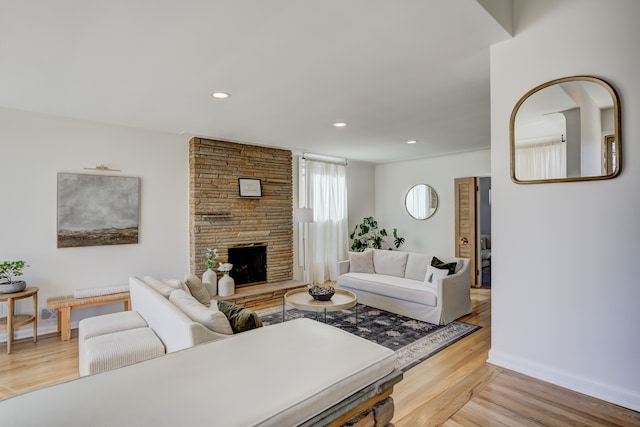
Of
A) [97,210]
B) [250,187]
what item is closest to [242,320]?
[97,210]

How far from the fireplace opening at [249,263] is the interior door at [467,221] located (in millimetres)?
3550

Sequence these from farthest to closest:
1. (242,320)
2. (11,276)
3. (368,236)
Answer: (368,236), (11,276), (242,320)

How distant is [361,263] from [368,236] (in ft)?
6.55

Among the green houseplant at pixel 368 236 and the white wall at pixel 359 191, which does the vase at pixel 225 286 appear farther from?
the white wall at pixel 359 191

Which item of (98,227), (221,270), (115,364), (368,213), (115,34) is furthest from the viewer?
(368,213)

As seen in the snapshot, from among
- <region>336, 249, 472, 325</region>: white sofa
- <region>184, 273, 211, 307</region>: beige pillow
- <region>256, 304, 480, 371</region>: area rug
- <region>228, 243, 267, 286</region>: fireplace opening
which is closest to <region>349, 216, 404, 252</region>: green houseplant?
<region>336, 249, 472, 325</region>: white sofa

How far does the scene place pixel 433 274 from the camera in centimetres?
417

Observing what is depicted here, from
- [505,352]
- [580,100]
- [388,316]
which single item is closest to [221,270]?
[388,316]

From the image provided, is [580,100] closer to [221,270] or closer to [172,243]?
[221,270]

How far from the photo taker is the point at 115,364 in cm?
224

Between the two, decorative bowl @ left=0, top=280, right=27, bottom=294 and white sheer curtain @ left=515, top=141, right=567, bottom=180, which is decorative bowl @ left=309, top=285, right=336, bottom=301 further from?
decorative bowl @ left=0, top=280, right=27, bottom=294

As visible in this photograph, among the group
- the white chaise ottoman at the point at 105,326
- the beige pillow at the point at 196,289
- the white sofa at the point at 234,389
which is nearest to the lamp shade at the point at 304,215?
the beige pillow at the point at 196,289

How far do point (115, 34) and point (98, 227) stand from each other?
2.76 metres

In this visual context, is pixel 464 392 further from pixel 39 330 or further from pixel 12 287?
pixel 39 330
